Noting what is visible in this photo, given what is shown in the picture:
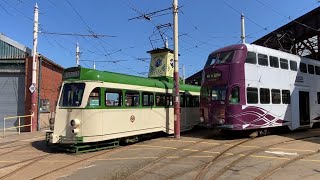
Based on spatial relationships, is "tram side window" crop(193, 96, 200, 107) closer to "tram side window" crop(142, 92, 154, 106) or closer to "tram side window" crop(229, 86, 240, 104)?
"tram side window" crop(229, 86, 240, 104)

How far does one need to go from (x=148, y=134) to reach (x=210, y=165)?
7.59 metres

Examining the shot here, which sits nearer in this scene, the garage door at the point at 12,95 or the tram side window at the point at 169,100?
the tram side window at the point at 169,100

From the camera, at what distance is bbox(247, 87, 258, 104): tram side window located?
734 inches

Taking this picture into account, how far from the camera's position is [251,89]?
18.8 metres

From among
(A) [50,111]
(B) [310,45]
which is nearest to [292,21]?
(B) [310,45]

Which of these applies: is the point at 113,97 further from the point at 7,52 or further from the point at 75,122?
the point at 7,52

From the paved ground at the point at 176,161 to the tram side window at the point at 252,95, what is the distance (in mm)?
2287

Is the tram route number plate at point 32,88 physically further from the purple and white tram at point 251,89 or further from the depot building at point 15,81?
the purple and white tram at point 251,89

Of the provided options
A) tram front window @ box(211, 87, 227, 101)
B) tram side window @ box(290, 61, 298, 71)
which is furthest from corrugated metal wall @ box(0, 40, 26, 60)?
tram side window @ box(290, 61, 298, 71)

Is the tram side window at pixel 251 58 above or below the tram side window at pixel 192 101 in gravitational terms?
above

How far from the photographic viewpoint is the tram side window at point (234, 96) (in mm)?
18297

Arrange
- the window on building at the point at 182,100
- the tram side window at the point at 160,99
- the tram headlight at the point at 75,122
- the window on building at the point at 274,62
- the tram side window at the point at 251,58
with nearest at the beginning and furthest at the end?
the tram headlight at the point at 75,122 < the tram side window at the point at 251,58 < the tram side window at the point at 160,99 < the window on building at the point at 274,62 < the window on building at the point at 182,100

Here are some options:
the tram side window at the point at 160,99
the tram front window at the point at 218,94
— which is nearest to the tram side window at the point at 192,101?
the tram side window at the point at 160,99

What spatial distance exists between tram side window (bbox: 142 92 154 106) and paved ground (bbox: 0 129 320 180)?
186cm
